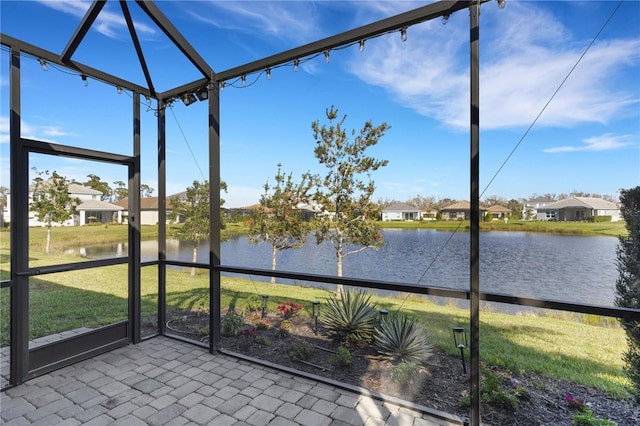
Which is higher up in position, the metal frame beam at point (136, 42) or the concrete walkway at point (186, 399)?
the metal frame beam at point (136, 42)

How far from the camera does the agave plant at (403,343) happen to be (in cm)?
264

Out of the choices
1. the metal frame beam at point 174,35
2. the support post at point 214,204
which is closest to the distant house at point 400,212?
the support post at point 214,204

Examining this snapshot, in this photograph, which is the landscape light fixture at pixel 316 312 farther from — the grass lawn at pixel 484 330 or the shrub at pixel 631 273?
the shrub at pixel 631 273

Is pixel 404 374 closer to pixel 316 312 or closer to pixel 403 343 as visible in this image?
pixel 403 343

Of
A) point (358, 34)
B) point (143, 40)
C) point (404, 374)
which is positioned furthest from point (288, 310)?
point (143, 40)

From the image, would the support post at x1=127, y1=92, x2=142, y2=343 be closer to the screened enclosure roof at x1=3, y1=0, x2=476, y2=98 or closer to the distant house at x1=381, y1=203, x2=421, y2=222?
the screened enclosure roof at x1=3, y1=0, x2=476, y2=98

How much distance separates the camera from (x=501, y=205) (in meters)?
7.18

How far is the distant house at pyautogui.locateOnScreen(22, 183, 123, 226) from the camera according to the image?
3.06 m

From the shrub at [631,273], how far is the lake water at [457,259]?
4.70 m

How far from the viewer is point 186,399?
2.17 m

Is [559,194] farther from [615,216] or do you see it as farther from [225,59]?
[225,59]

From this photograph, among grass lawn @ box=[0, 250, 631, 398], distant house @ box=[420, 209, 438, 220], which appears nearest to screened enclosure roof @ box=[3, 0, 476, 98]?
grass lawn @ box=[0, 250, 631, 398]

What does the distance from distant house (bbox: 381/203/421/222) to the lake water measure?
0.38m

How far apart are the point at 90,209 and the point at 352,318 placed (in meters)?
3.22
